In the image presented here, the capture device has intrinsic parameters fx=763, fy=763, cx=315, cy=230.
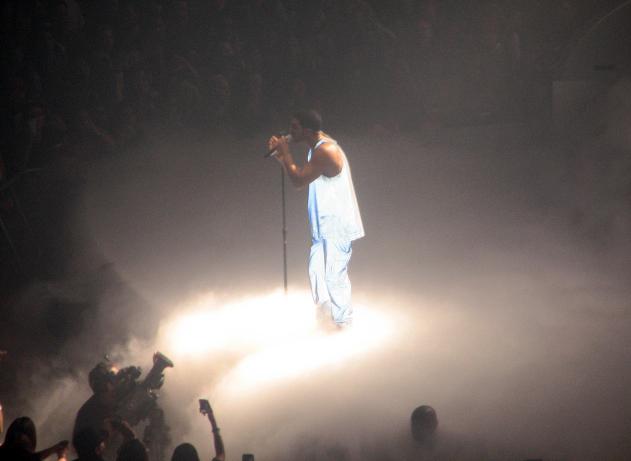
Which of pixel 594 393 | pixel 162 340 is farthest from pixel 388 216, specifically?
pixel 594 393

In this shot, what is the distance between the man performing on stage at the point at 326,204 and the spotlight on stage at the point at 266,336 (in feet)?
0.97

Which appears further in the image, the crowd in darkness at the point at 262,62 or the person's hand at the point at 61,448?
the crowd in darkness at the point at 262,62

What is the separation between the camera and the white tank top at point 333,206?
19.8 ft

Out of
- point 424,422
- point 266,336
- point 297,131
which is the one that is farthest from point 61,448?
point 297,131

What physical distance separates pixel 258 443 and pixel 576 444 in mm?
1997

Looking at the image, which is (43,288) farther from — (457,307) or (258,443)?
(457,307)

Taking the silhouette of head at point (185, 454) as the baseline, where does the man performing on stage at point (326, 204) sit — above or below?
above

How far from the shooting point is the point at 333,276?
617 cm

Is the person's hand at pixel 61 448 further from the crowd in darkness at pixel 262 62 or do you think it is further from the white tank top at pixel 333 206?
the crowd in darkness at pixel 262 62

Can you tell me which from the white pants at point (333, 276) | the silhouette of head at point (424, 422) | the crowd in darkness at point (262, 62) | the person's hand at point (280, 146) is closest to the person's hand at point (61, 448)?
the silhouette of head at point (424, 422)

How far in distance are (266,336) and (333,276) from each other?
810 millimetres

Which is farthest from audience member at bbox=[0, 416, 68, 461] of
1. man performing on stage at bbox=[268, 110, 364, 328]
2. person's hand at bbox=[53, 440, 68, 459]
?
man performing on stage at bbox=[268, 110, 364, 328]

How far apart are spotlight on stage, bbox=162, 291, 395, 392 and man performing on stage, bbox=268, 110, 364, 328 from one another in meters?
0.29

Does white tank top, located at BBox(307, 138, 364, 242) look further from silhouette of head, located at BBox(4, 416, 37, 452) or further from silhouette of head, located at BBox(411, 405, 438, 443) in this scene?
silhouette of head, located at BBox(4, 416, 37, 452)
